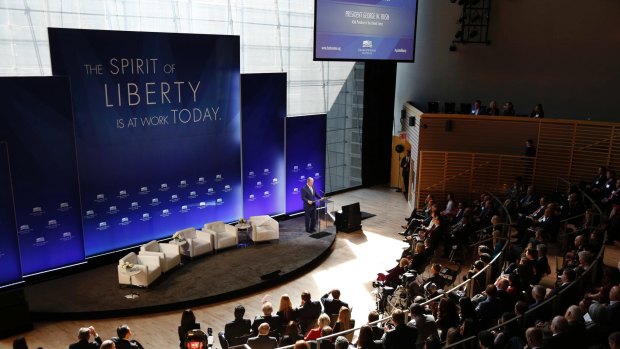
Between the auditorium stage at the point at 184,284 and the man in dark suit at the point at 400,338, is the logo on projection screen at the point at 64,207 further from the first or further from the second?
the man in dark suit at the point at 400,338

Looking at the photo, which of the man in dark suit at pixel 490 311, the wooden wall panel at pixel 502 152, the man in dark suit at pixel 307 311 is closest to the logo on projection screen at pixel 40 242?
the man in dark suit at pixel 307 311

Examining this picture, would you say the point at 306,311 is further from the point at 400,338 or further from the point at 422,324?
the point at 400,338

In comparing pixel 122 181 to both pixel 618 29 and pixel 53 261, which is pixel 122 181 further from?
pixel 618 29

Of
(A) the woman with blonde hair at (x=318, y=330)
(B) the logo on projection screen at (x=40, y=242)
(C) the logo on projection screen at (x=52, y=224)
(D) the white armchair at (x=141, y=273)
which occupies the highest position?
(C) the logo on projection screen at (x=52, y=224)

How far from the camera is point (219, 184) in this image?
13.1m

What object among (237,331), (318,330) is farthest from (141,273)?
(318,330)

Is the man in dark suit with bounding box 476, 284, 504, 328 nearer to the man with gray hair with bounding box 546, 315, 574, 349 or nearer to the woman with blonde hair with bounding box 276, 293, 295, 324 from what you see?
the man with gray hair with bounding box 546, 315, 574, 349

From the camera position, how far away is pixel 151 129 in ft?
38.3

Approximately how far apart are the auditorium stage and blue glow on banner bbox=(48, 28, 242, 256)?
47.2 inches

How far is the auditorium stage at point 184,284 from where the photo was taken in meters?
9.39

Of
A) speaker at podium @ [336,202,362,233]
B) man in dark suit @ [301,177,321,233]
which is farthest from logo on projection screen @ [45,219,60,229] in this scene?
speaker at podium @ [336,202,362,233]

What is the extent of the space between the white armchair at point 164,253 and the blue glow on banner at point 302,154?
A: 4240mm

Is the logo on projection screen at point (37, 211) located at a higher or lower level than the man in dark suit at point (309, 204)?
higher

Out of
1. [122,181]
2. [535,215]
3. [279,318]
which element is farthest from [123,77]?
[535,215]
